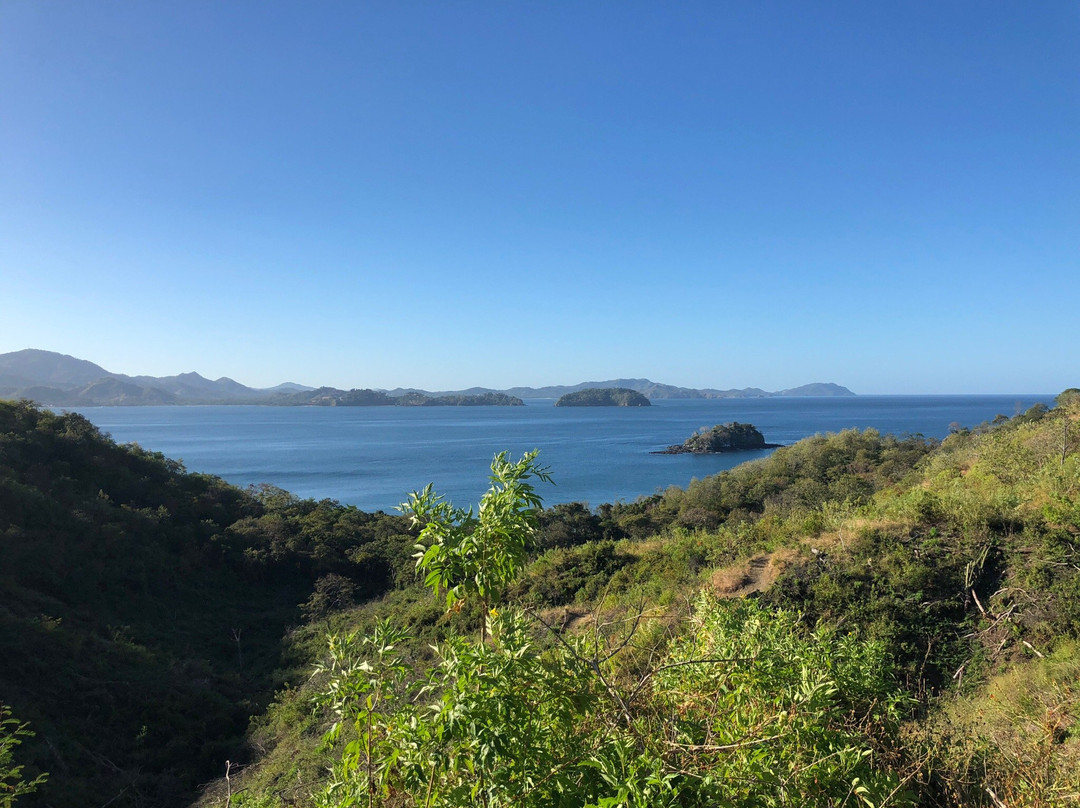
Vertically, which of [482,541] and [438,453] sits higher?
[482,541]

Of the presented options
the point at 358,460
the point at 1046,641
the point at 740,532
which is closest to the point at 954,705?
the point at 1046,641

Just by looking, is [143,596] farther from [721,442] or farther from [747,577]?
[721,442]

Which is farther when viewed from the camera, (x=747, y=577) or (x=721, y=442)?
(x=721, y=442)

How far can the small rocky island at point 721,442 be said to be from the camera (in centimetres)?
8000

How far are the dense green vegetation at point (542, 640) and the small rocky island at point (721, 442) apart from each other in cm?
4734

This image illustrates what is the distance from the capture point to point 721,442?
267 ft

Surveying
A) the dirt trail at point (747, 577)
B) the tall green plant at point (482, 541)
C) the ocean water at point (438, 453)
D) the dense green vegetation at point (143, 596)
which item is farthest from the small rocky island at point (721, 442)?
the tall green plant at point (482, 541)

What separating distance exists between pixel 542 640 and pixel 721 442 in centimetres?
7878

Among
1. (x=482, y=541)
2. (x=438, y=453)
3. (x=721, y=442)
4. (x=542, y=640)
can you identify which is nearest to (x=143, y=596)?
(x=542, y=640)

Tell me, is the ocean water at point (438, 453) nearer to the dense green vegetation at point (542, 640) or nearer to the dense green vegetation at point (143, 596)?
the dense green vegetation at point (143, 596)

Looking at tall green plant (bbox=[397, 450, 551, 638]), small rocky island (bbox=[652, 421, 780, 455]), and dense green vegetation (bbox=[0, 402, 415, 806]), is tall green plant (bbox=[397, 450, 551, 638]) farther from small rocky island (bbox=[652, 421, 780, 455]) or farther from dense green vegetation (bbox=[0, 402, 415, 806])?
small rocky island (bbox=[652, 421, 780, 455])

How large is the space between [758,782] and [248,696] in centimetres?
1725

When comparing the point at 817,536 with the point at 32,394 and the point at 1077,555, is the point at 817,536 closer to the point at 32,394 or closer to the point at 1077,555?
the point at 1077,555

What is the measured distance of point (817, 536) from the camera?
12.6 meters
